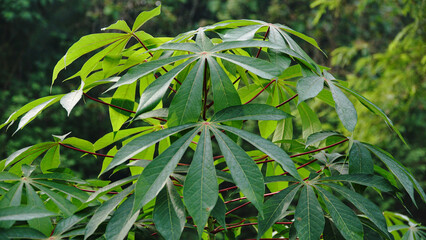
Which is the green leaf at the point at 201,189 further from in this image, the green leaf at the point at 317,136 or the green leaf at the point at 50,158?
the green leaf at the point at 50,158

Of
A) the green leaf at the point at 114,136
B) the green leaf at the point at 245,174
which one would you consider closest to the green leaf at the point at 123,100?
the green leaf at the point at 114,136

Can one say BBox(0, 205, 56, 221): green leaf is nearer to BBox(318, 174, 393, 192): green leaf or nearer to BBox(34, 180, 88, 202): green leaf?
BBox(34, 180, 88, 202): green leaf

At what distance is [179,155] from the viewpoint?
0.46 m

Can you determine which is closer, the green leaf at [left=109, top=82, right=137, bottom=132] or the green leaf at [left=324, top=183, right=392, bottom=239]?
the green leaf at [left=324, top=183, right=392, bottom=239]

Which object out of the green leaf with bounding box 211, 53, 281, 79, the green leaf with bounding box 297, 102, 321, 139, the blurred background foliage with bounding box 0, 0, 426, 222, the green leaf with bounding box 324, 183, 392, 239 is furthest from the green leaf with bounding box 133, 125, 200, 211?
the blurred background foliage with bounding box 0, 0, 426, 222

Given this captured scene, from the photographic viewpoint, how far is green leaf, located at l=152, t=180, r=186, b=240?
452 millimetres

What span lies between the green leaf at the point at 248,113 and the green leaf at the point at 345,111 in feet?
0.24

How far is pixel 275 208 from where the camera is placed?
53 centimetres

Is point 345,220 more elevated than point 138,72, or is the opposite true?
point 138,72

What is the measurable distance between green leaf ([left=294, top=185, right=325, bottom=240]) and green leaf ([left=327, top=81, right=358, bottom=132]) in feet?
0.35

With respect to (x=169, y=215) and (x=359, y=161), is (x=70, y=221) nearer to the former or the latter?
(x=169, y=215)

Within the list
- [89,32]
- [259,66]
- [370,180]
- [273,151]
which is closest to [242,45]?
[259,66]

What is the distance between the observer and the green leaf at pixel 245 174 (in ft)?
1.40

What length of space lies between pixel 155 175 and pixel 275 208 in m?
0.18
